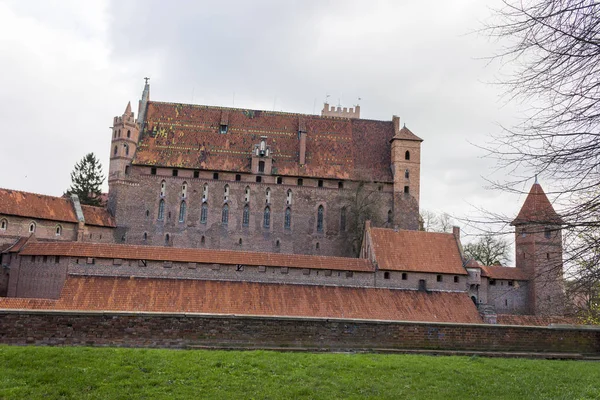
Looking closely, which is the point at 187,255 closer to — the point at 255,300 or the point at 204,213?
the point at 255,300

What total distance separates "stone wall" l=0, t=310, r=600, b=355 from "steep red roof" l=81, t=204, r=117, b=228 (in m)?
27.9

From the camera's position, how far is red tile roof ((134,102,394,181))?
48.5m

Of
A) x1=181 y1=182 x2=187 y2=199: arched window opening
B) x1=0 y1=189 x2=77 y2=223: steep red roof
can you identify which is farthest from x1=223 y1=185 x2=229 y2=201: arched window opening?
x1=0 y1=189 x2=77 y2=223: steep red roof

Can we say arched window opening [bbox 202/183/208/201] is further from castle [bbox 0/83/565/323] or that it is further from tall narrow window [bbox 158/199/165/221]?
tall narrow window [bbox 158/199/165/221]

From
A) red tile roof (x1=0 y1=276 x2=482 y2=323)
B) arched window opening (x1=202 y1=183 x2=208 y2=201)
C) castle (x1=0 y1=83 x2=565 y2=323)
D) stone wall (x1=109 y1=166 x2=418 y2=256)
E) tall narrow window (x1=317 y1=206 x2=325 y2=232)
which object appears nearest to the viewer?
red tile roof (x1=0 y1=276 x2=482 y2=323)

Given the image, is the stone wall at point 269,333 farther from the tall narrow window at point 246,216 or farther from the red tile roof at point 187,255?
the tall narrow window at point 246,216

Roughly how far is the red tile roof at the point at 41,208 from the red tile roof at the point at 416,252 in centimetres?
2228

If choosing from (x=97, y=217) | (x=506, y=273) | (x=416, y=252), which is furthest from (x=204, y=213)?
(x=506, y=273)

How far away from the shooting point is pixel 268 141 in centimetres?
5062

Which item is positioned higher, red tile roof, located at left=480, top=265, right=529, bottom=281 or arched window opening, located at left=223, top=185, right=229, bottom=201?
arched window opening, located at left=223, top=185, right=229, bottom=201

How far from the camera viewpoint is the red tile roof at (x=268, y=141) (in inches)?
1908

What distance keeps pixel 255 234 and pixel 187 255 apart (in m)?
16.3

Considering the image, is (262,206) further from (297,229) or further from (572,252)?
(572,252)

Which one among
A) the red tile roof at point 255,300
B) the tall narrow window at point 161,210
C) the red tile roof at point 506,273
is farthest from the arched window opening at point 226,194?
the red tile roof at point 506,273
